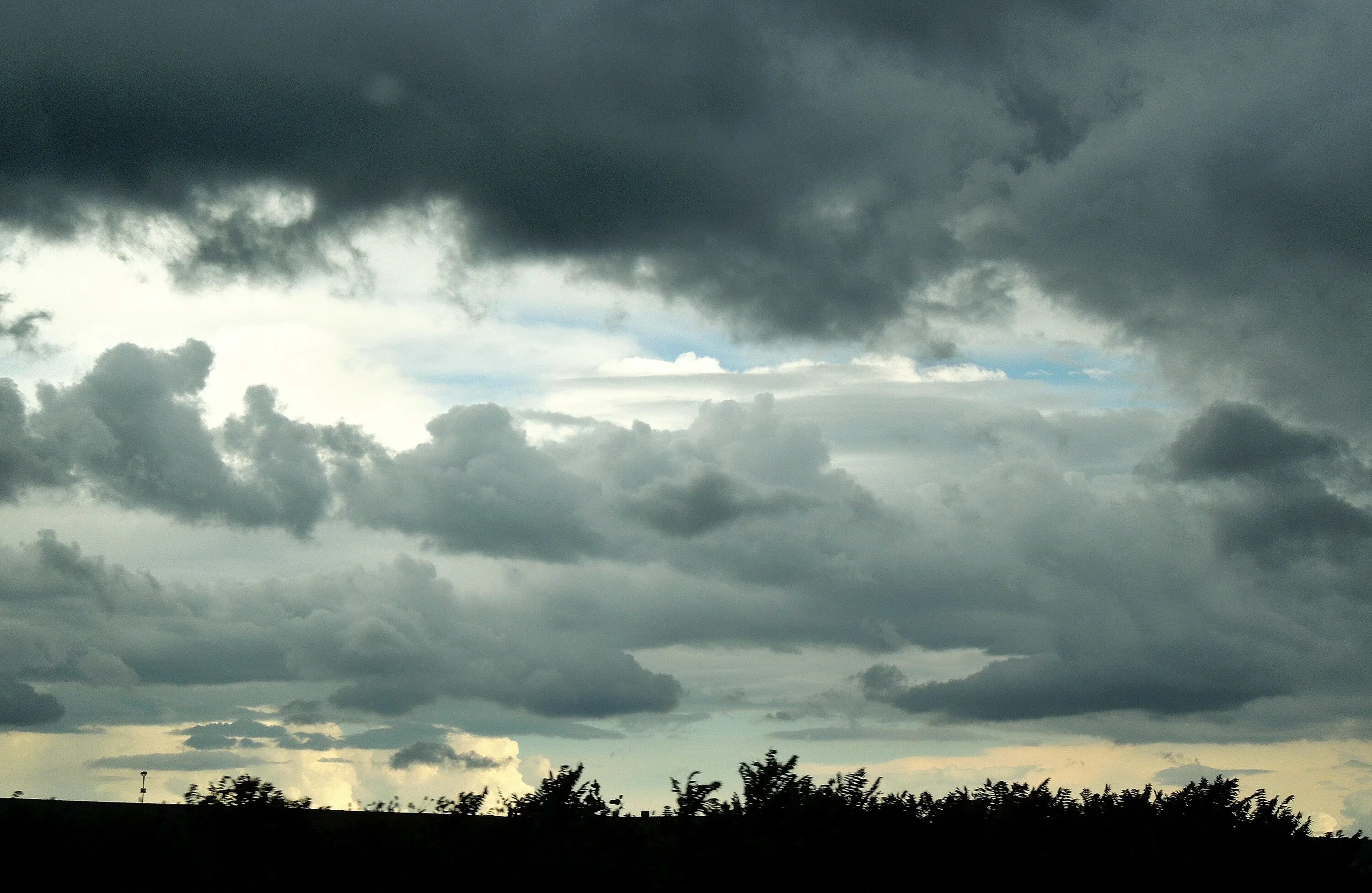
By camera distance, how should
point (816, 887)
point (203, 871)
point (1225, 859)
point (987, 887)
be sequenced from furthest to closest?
point (1225, 859) < point (987, 887) < point (816, 887) < point (203, 871)

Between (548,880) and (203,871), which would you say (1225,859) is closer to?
(548,880)

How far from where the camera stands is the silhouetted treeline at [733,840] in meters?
23.6

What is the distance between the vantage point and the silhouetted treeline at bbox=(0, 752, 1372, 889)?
77.3 feet

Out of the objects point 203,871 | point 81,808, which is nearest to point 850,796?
point 203,871

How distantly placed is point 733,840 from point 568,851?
3.38m

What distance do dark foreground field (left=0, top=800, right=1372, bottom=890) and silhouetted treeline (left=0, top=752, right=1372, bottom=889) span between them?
39 mm

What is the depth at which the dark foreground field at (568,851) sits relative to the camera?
2298 centimetres

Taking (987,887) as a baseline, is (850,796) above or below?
above

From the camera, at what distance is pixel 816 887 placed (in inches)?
1006

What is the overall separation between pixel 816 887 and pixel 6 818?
15136 mm

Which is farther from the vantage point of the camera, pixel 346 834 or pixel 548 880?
pixel 346 834

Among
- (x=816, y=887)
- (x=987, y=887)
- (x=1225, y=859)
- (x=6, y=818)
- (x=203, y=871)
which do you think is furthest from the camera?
(x=1225, y=859)

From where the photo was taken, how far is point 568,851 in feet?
78.5

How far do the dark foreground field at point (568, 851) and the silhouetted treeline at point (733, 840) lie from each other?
0.13 ft
